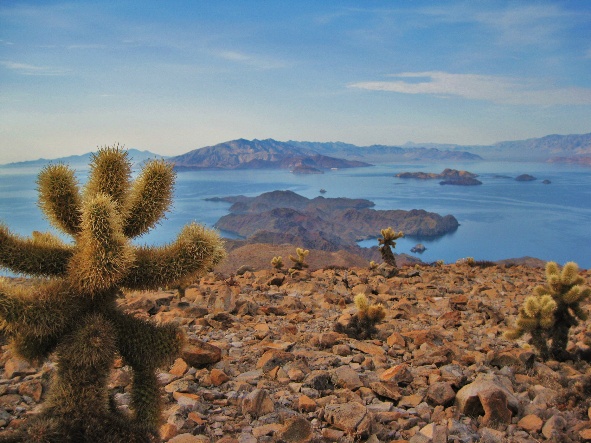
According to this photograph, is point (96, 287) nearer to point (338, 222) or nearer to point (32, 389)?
point (32, 389)

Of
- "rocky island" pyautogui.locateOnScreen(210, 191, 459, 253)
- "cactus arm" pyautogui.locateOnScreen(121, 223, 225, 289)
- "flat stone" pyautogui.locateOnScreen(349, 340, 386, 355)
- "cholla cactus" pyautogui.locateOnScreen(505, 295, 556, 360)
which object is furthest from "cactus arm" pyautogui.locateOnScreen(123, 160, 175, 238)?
"rocky island" pyautogui.locateOnScreen(210, 191, 459, 253)

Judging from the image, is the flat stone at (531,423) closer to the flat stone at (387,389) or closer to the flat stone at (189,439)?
the flat stone at (387,389)

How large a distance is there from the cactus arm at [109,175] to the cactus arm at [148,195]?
0.34 feet

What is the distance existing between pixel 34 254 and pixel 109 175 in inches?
35.7

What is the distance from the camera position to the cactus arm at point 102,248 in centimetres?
332

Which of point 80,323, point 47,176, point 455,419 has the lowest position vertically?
point 455,419

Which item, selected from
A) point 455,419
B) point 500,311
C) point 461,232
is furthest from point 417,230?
point 455,419

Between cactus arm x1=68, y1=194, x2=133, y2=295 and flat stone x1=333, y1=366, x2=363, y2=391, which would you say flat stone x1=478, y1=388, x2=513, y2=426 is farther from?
cactus arm x1=68, y1=194, x2=133, y2=295

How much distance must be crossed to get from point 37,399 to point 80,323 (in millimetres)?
1700

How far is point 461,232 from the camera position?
107 meters

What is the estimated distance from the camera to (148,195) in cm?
391

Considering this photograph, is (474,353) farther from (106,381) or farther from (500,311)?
(106,381)

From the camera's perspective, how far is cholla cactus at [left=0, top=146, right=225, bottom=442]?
133 inches

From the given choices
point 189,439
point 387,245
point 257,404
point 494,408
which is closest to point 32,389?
point 189,439
